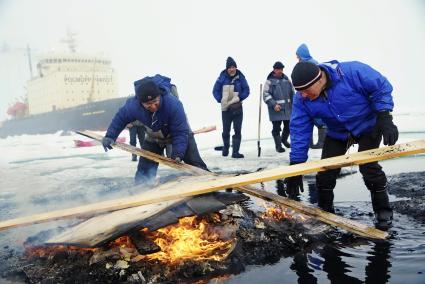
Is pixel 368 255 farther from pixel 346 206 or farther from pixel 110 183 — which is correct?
pixel 110 183

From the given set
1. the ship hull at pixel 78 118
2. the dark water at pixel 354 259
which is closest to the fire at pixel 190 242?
the dark water at pixel 354 259

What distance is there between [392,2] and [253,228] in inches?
5396

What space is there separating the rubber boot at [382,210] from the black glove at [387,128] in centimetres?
79

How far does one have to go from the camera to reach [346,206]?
15.5 feet

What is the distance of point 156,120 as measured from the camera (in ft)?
16.8

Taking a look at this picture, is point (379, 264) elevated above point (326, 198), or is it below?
below

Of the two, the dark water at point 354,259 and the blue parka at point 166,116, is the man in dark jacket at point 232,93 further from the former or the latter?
the dark water at point 354,259

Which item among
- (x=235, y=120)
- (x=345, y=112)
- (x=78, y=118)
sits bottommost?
(x=78, y=118)

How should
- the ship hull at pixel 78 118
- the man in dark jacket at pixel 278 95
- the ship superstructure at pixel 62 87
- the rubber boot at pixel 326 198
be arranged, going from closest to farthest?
the rubber boot at pixel 326 198, the man in dark jacket at pixel 278 95, the ship hull at pixel 78 118, the ship superstructure at pixel 62 87

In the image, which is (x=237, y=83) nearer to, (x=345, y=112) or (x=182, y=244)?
(x=345, y=112)

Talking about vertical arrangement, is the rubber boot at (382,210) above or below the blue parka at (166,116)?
below

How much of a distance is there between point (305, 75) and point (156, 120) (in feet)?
7.92

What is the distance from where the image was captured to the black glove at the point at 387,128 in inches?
130

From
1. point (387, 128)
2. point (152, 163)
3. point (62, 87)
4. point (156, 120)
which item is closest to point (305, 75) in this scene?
point (387, 128)
